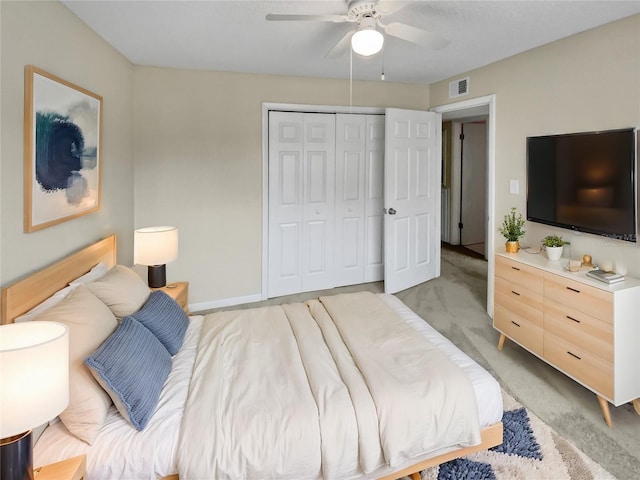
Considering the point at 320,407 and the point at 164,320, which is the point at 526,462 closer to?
the point at 320,407

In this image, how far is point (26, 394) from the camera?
1.11 m

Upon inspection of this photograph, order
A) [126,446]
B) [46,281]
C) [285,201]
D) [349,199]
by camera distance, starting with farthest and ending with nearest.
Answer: [349,199] < [285,201] < [46,281] < [126,446]

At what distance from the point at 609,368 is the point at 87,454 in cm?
258

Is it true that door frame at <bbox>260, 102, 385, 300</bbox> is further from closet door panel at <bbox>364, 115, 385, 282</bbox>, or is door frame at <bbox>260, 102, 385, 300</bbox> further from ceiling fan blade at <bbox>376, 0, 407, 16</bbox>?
ceiling fan blade at <bbox>376, 0, 407, 16</bbox>

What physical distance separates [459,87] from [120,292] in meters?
3.66

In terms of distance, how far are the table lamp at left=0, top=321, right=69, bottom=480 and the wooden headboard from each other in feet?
1.57

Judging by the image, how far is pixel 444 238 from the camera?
24.1ft

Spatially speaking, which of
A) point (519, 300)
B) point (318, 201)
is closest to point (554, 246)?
point (519, 300)

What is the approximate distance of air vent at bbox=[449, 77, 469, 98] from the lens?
155 inches

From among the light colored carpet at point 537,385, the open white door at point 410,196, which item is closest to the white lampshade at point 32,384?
the light colored carpet at point 537,385

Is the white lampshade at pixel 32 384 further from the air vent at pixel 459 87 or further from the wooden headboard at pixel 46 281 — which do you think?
the air vent at pixel 459 87

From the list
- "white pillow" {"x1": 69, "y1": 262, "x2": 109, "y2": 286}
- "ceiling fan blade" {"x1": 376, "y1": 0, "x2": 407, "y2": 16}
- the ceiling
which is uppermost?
the ceiling

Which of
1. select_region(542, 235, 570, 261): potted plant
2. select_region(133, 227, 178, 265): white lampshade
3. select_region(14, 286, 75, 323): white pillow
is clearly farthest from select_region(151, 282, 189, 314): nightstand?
select_region(542, 235, 570, 261): potted plant

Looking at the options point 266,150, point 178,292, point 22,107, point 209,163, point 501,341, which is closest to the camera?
point 22,107
